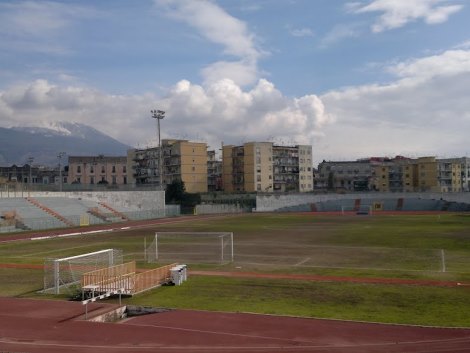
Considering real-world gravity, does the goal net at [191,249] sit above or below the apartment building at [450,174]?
below

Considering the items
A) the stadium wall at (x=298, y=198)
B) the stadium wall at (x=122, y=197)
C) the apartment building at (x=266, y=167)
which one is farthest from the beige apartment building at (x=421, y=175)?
the stadium wall at (x=122, y=197)

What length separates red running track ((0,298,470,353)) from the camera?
1627 cm

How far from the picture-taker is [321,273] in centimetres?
3102

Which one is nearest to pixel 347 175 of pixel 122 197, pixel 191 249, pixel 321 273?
pixel 122 197

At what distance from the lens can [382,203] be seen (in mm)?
129000

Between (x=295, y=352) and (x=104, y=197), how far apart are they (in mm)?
87896

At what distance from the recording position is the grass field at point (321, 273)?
71.3 ft

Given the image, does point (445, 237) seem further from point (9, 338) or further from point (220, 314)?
point (9, 338)

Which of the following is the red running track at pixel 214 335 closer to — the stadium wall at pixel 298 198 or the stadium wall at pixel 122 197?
the stadium wall at pixel 122 197

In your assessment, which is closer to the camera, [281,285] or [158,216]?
[281,285]

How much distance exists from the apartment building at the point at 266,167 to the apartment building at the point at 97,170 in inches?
1555

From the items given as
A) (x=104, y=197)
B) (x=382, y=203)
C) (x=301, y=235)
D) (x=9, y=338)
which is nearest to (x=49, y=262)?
(x=9, y=338)

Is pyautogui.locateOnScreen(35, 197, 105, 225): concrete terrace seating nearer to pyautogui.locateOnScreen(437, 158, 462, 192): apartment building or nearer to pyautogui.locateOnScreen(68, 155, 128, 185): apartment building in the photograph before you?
pyautogui.locateOnScreen(68, 155, 128, 185): apartment building

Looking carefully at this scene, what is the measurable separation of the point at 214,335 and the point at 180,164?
5202 inches
